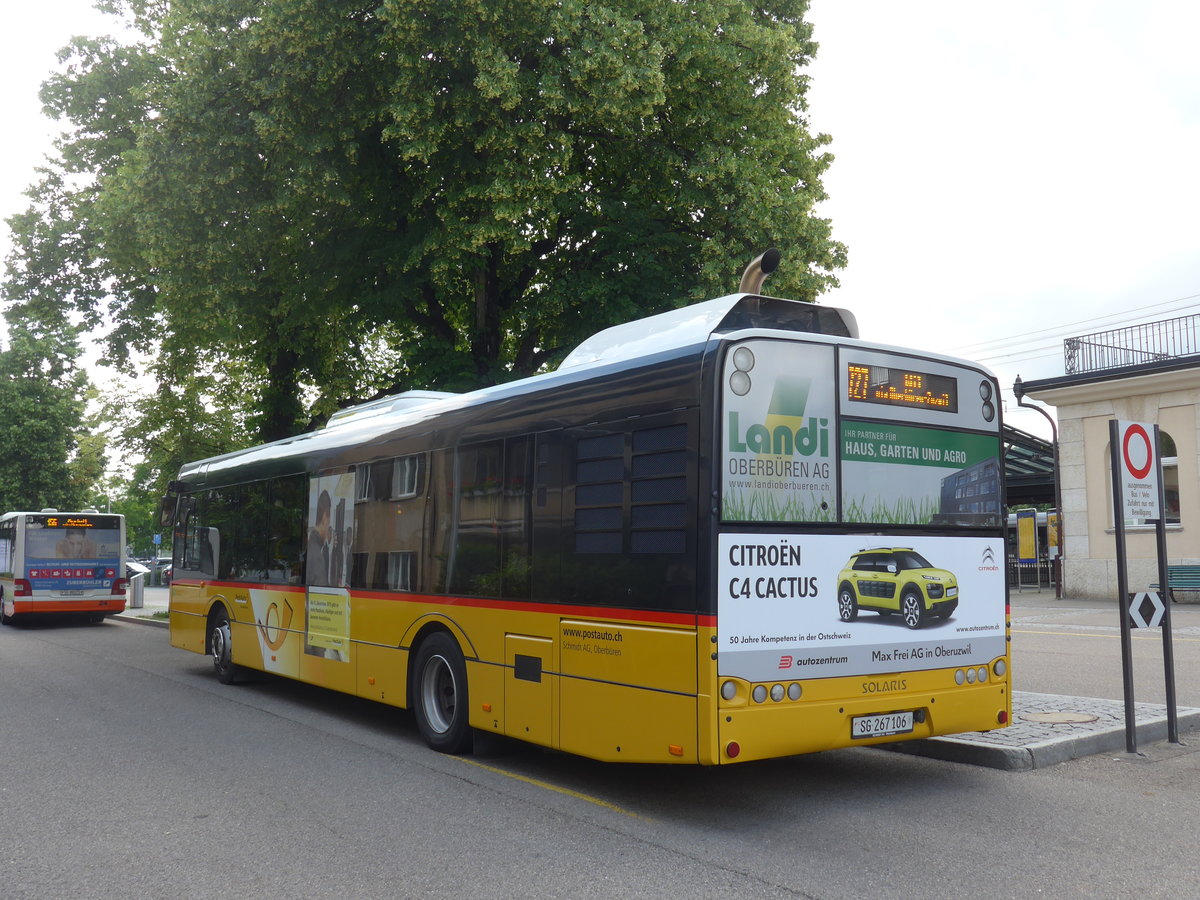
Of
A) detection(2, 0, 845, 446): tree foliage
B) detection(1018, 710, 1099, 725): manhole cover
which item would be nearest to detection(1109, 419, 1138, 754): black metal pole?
detection(1018, 710, 1099, 725): manhole cover

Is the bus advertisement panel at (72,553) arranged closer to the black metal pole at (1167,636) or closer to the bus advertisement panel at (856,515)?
the bus advertisement panel at (856,515)

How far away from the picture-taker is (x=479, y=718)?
7.85 m

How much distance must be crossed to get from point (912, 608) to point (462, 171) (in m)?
10.9

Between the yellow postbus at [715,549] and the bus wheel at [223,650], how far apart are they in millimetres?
4980

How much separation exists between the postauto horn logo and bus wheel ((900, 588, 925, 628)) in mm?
1108

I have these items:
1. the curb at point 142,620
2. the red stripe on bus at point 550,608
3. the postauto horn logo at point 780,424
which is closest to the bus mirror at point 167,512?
the red stripe on bus at point 550,608

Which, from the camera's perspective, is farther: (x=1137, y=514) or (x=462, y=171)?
(x=462, y=171)

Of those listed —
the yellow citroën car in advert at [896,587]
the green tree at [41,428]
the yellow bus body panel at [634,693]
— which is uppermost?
the green tree at [41,428]

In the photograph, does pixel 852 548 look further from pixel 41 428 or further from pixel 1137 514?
pixel 41 428

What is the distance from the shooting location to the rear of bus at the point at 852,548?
5.98 meters

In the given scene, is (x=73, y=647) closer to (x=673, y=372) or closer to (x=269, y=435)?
(x=269, y=435)

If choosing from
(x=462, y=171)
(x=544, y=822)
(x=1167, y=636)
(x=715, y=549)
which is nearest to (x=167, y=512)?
(x=462, y=171)

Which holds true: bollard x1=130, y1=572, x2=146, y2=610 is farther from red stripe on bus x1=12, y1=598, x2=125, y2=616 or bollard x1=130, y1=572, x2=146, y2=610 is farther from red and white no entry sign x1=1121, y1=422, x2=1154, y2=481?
red and white no entry sign x1=1121, y1=422, x2=1154, y2=481

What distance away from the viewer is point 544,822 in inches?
243
